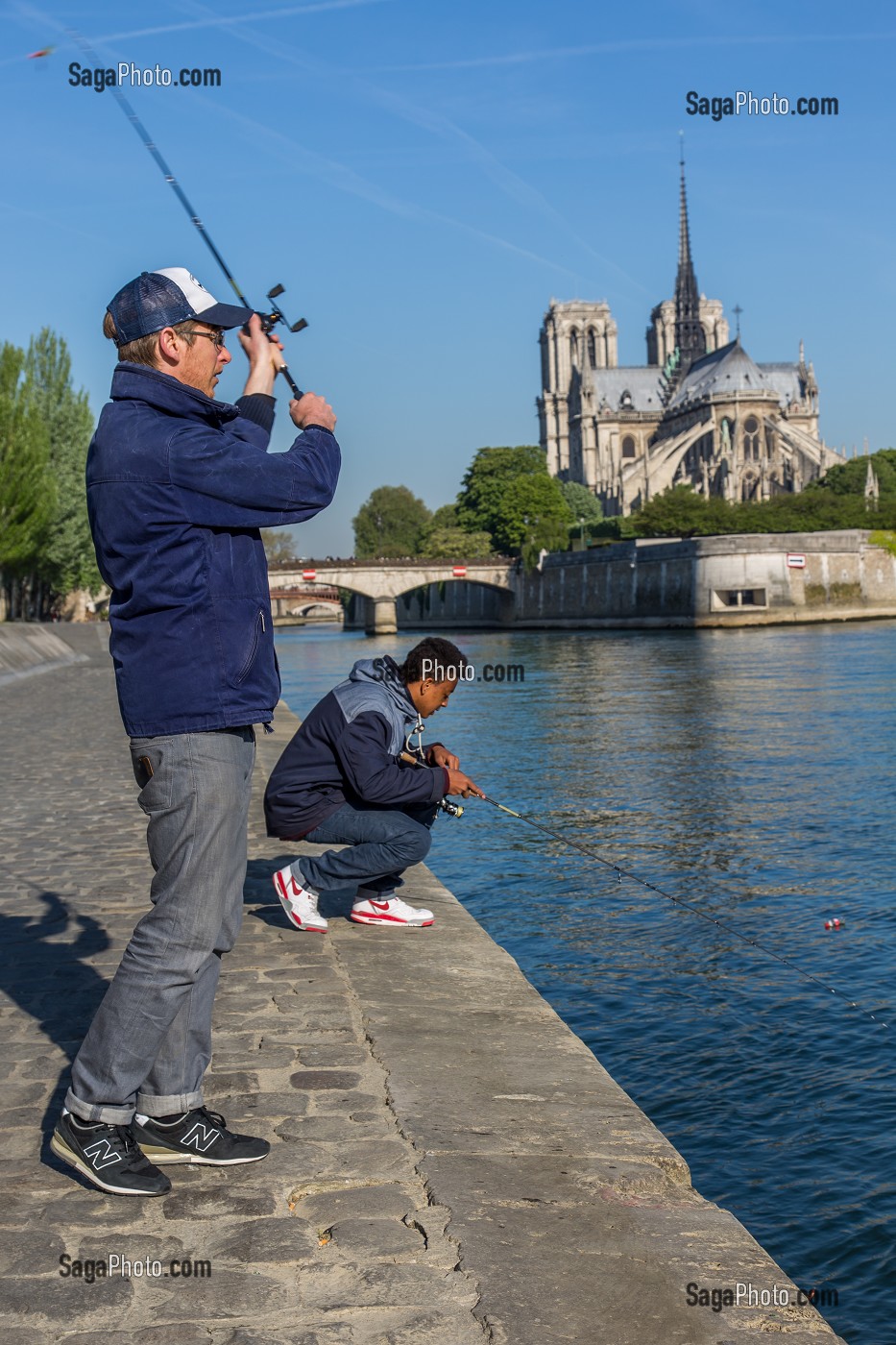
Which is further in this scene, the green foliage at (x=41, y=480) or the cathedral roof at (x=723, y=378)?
the cathedral roof at (x=723, y=378)

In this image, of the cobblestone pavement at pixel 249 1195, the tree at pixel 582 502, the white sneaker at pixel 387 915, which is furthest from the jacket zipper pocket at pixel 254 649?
the tree at pixel 582 502

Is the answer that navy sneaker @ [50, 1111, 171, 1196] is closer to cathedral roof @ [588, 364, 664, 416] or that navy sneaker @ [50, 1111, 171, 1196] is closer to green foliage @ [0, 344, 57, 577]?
green foliage @ [0, 344, 57, 577]

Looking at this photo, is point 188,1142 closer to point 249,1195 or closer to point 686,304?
point 249,1195

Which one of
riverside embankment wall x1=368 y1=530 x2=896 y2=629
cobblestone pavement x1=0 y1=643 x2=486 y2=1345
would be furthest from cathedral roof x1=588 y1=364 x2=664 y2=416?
cobblestone pavement x1=0 y1=643 x2=486 y2=1345

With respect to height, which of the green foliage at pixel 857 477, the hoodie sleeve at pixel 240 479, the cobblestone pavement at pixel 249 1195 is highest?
the green foliage at pixel 857 477

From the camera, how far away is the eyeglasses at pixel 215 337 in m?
3.56

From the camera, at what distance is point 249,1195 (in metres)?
3.44

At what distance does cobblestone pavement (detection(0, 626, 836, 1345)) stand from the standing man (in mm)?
266

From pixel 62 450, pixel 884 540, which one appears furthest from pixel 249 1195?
pixel 884 540

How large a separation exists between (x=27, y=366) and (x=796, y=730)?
4298 cm

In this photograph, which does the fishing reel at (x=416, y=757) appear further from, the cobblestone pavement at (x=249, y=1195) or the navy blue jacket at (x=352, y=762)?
the cobblestone pavement at (x=249, y=1195)

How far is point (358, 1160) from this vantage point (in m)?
3.66

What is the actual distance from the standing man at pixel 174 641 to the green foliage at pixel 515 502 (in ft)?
290

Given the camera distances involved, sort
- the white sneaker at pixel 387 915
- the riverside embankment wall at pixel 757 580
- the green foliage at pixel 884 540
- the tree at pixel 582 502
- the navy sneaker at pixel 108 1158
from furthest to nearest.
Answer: the tree at pixel 582 502, the green foliage at pixel 884 540, the riverside embankment wall at pixel 757 580, the white sneaker at pixel 387 915, the navy sneaker at pixel 108 1158
